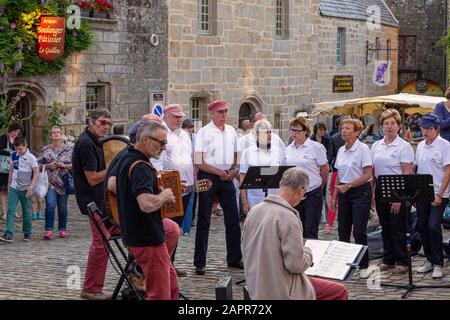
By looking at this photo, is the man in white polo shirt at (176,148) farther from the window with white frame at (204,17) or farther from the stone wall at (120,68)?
the window with white frame at (204,17)

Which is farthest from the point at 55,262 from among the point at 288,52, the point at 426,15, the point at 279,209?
the point at 426,15

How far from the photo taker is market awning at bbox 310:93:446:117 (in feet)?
70.6

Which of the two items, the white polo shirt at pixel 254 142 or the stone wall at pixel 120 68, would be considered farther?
the stone wall at pixel 120 68

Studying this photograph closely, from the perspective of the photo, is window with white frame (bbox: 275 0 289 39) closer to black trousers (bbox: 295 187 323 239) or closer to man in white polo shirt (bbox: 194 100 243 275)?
man in white polo shirt (bbox: 194 100 243 275)

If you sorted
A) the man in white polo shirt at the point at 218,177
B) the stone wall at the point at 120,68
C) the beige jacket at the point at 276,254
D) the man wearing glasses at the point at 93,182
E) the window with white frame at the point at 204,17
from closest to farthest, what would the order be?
the beige jacket at the point at 276,254 < the man wearing glasses at the point at 93,182 < the man in white polo shirt at the point at 218,177 < the stone wall at the point at 120,68 < the window with white frame at the point at 204,17

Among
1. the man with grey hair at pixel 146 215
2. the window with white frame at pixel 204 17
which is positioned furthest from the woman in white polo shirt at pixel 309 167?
the window with white frame at pixel 204 17

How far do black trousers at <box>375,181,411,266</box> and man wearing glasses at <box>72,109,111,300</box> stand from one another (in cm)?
330

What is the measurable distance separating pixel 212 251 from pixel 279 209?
6.68m

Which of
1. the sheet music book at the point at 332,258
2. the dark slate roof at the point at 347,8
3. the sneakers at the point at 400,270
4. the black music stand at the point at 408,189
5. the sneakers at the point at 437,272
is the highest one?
the dark slate roof at the point at 347,8

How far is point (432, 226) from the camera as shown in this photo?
11609 millimetres

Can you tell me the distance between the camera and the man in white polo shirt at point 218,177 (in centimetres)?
1194

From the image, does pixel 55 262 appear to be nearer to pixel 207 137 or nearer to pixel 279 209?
pixel 207 137

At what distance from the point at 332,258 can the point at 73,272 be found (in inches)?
184

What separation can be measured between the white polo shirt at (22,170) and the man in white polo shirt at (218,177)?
3.95 m
